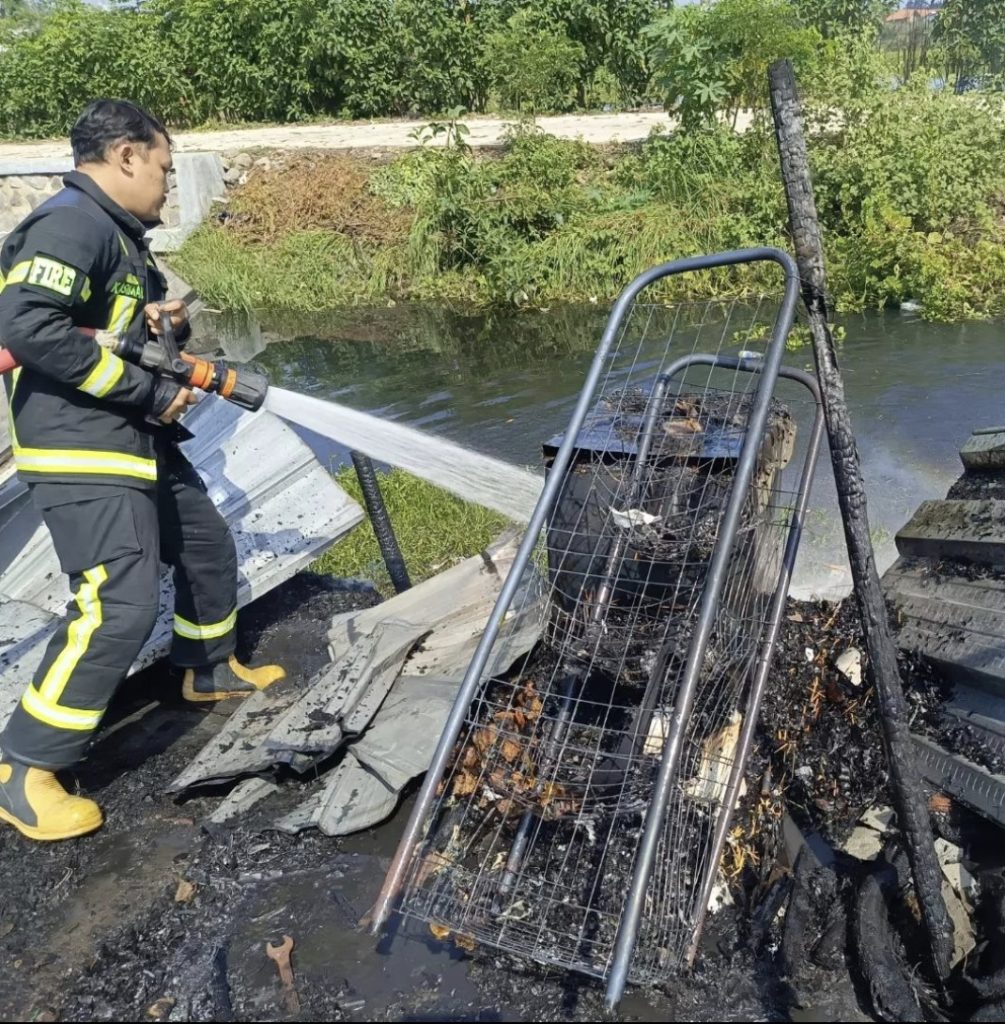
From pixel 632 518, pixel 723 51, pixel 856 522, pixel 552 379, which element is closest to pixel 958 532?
pixel 632 518

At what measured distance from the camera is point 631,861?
10.0 ft

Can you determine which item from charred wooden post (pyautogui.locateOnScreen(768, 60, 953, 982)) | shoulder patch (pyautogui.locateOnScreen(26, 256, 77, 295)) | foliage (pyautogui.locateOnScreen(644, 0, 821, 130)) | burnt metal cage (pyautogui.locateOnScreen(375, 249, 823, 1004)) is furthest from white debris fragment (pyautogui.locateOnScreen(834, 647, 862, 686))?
foliage (pyautogui.locateOnScreen(644, 0, 821, 130))

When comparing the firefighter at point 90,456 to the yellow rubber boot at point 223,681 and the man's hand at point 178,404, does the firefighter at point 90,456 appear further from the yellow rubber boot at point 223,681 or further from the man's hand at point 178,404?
the yellow rubber boot at point 223,681

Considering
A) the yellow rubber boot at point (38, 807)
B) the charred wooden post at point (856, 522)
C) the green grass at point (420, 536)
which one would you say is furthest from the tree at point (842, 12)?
the yellow rubber boot at point (38, 807)

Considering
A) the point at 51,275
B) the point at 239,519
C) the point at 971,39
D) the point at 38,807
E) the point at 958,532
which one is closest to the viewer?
the point at 51,275

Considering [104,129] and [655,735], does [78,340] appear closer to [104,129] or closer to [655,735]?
[104,129]

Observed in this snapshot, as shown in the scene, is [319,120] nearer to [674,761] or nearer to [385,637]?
[385,637]

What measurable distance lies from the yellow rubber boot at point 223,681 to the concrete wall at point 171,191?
1060 centimetres

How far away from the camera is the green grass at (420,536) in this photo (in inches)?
223

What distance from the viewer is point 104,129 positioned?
3510 millimetres

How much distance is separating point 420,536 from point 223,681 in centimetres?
172

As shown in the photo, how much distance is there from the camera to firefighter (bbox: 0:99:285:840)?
3.43 metres

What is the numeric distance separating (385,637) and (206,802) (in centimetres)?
97

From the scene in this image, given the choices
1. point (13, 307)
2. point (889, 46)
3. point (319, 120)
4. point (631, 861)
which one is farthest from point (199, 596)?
point (889, 46)
